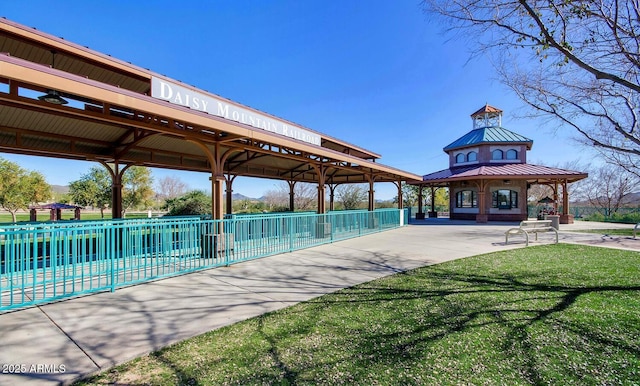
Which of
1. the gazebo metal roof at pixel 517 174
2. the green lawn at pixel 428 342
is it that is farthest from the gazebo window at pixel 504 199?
the green lawn at pixel 428 342

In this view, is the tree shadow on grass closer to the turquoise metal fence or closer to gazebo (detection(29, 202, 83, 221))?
the turquoise metal fence

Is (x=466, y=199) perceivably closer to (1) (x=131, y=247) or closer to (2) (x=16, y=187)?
(1) (x=131, y=247)

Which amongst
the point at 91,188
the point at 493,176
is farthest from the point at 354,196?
the point at 91,188

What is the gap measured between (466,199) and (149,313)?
26.5 m

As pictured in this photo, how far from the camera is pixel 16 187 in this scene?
2127cm

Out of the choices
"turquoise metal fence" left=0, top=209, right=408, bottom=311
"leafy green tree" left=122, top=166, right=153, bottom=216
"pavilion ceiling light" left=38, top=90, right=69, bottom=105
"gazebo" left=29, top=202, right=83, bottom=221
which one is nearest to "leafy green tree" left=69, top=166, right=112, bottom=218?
"leafy green tree" left=122, top=166, right=153, bottom=216

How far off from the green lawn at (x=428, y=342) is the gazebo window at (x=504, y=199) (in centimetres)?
2061

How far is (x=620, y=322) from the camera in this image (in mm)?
3744

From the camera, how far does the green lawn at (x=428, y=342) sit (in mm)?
2658

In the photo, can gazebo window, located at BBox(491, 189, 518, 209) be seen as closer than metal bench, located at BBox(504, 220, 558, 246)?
No

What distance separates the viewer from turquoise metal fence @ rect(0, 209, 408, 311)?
4.65 metres

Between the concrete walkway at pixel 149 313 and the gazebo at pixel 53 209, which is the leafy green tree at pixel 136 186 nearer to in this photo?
the gazebo at pixel 53 209

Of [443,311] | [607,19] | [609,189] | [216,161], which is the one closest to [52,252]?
[216,161]

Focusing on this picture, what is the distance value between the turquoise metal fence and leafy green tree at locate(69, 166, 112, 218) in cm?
1863
